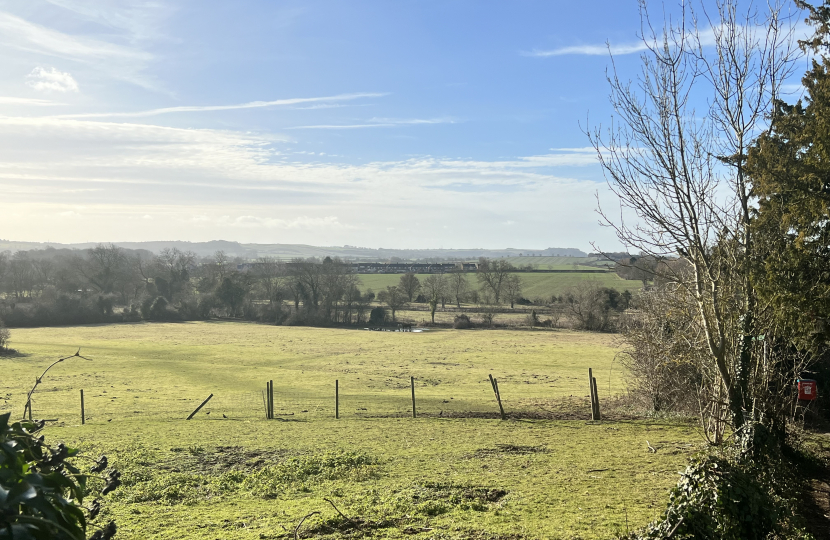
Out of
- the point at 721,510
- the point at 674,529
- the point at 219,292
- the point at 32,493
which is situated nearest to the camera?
the point at 32,493

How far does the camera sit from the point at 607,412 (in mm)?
24703

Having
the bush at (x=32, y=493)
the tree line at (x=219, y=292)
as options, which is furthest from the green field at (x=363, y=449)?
the tree line at (x=219, y=292)

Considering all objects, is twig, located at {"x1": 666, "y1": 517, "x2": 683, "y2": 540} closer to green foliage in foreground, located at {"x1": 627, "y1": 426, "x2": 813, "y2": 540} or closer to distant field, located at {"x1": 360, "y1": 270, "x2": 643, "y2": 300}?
green foliage in foreground, located at {"x1": 627, "y1": 426, "x2": 813, "y2": 540}

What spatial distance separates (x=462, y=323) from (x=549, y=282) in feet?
125

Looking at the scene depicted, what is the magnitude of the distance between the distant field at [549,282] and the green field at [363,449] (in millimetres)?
58161

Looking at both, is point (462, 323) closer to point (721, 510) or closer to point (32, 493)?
point (721, 510)

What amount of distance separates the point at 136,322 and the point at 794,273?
9516cm

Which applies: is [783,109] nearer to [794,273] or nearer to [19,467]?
[794,273]

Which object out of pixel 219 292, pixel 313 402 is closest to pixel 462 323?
pixel 219 292

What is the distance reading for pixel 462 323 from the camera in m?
84.2

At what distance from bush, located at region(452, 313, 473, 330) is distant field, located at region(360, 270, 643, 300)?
71.3 feet

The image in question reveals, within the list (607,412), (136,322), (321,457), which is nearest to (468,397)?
(607,412)

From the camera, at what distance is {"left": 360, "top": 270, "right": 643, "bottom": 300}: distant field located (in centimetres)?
10200

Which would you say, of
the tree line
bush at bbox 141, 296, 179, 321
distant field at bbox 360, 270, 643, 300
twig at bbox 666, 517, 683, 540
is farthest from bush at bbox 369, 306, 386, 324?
twig at bbox 666, 517, 683, 540
